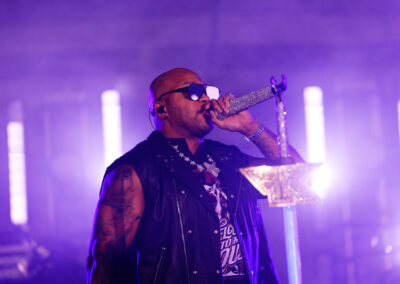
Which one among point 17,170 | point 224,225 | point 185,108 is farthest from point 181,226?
point 17,170

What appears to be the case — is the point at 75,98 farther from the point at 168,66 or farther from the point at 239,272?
the point at 239,272

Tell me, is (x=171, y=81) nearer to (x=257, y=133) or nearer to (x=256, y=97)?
(x=257, y=133)

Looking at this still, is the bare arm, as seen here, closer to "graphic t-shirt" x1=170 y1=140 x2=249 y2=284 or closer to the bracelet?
"graphic t-shirt" x1=170 y1=140 x2=249 y2=284

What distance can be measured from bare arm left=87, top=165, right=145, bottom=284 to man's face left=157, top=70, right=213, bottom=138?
0.38m

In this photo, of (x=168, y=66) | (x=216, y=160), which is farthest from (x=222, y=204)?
(x=168, y=66)

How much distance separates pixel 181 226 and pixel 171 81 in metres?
0.71

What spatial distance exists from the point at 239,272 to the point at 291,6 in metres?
3.49

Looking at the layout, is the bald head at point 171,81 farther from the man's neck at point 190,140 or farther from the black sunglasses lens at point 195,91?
the man's neck at point 190,140

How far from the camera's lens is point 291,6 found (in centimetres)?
464

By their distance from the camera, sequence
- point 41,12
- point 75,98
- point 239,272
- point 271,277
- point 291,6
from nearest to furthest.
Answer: point 239,272 < point 271,277 < point 41,12 < point 291,6 < point 75,98

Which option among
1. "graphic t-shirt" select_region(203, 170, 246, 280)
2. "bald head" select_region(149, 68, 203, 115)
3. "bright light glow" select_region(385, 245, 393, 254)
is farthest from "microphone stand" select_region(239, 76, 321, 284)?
"bright light glow" select_region(385, 245, 393, 254)

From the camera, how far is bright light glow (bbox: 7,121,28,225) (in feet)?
16.4

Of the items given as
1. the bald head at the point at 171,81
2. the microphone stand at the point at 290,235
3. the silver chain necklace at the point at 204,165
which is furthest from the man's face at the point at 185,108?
the microphone stand at the point at 290,235

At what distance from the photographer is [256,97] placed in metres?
1.45
